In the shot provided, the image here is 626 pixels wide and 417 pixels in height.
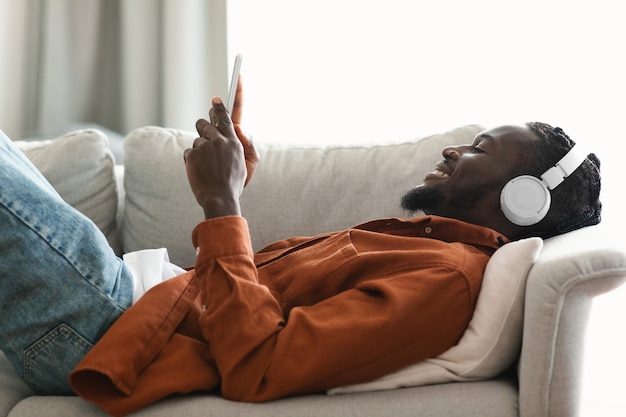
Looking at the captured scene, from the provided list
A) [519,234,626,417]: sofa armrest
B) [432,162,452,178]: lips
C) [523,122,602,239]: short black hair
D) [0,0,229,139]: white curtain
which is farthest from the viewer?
[0,0,229,139]: white curtain

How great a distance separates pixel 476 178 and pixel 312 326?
1.69 ft

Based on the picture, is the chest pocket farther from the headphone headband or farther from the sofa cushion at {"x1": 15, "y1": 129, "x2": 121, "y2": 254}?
the sofa cushion at {"x1": 15, "y1": 129, "x2": 121, "y2": 254}

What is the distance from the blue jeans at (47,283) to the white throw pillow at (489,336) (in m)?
0.41

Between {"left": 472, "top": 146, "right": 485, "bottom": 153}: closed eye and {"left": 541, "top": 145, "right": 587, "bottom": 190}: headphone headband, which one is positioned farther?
{"left": 472, "top": 146, "right": 485, "bottom": 153}: closed eye

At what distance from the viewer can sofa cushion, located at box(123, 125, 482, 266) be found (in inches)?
70.5

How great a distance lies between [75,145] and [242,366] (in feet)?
3.12

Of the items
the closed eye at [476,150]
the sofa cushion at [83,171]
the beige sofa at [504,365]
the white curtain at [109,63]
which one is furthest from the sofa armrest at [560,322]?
the white curtain at [109,63]

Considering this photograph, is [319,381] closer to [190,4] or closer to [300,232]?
[300,232]

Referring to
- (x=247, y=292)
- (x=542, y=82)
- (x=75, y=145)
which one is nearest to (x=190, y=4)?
(x=75, y=145)

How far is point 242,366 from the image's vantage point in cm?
117

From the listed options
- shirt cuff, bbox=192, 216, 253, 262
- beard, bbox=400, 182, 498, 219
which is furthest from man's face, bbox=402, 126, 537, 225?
shirt cuff, bbox=192, 216, 253, 262

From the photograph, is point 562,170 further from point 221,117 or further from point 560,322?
point 221,117

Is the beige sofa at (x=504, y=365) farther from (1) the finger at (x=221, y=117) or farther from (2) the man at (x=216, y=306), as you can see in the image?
(1) the finger at (x=221, y=117)

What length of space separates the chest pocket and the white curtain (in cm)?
148
